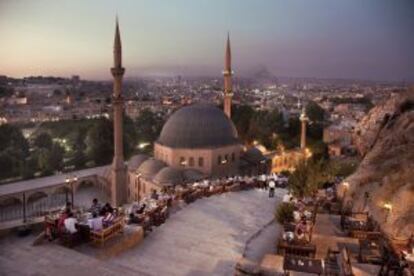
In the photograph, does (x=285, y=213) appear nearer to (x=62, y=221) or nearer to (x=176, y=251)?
(x=176, y=251)

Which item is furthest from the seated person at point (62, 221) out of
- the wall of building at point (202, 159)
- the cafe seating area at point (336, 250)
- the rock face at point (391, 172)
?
the wall of building at point (202, 159)

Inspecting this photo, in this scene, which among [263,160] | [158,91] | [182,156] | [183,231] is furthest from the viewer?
[158,91]

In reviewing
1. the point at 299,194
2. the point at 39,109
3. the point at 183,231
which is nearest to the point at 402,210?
the point at 299,194

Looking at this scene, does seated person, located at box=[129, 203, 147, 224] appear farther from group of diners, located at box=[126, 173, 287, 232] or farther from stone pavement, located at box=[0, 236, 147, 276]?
stone pavement, located at box=[0, 236, 147, 276]

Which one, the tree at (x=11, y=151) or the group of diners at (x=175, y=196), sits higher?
the group of diners at (x=175, y=196)

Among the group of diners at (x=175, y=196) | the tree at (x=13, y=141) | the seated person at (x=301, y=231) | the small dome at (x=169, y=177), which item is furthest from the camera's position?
the tree at (x=13, y=141)

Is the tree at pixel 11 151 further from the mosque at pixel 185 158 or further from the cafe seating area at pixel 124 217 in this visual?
the cafe seating area at pixel 124 217

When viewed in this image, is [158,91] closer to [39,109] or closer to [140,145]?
[39,109]
